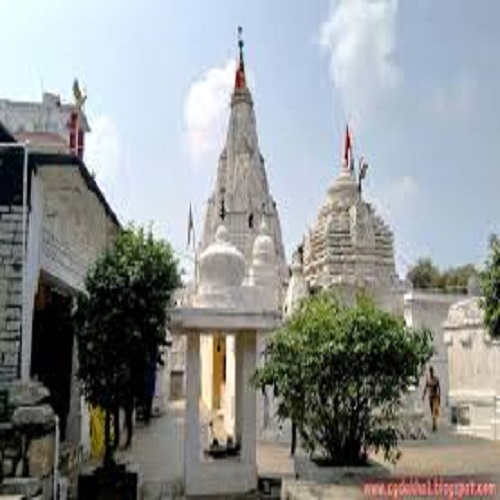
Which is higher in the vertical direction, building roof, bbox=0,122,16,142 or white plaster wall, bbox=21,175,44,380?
building roof, bbox=0,122,16,142

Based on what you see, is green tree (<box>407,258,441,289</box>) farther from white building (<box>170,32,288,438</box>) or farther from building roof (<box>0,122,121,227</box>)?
building roof (<box>0,122,121,227</box>)

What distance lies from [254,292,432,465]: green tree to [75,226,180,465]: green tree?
1871 millimetres

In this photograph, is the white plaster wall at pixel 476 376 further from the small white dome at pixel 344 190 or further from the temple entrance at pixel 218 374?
Answer: the small white dome at pixel 344 190

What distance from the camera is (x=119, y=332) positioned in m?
11.7

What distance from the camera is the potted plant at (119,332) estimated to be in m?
11.7

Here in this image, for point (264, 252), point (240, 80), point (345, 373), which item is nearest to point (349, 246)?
point (264, 252)

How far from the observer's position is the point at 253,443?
12.6 meters

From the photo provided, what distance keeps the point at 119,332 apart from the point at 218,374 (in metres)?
14.6

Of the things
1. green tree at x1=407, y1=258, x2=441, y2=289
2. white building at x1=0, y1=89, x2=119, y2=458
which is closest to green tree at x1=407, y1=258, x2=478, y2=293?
green tree at x1=407, y1=258, x2=441, y2=289

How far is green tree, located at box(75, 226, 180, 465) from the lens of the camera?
11.7 m

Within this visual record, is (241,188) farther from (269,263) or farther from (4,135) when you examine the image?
(4,135)

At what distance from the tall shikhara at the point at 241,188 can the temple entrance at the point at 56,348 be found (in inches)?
956

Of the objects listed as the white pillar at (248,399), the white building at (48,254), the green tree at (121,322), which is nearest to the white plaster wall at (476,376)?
the white pillar at (248,399)

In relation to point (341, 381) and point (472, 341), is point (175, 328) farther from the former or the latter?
point (472, 341)
